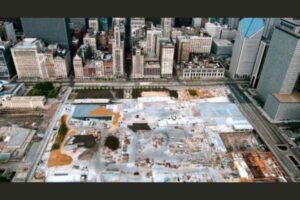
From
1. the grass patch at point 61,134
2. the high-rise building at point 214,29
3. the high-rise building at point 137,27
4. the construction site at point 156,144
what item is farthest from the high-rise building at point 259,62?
the grass patch at point 61,134

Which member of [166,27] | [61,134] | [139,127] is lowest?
[61,134]

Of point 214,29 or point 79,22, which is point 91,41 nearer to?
point 79,22

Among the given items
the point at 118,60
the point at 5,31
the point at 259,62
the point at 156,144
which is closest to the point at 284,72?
the point at 259,62

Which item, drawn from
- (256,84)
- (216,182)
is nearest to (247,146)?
(216,182)

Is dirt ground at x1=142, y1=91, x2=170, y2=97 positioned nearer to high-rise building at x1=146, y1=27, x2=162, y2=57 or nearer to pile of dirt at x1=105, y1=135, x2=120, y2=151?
high-rise building at x1=146, y1=27, x2=162, y2=57

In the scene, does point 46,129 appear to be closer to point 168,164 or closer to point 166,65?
point 168,164

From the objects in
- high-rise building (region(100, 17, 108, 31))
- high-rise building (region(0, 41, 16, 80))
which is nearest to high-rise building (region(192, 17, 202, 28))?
high-rise building (region(100, 17, 108, 31))
